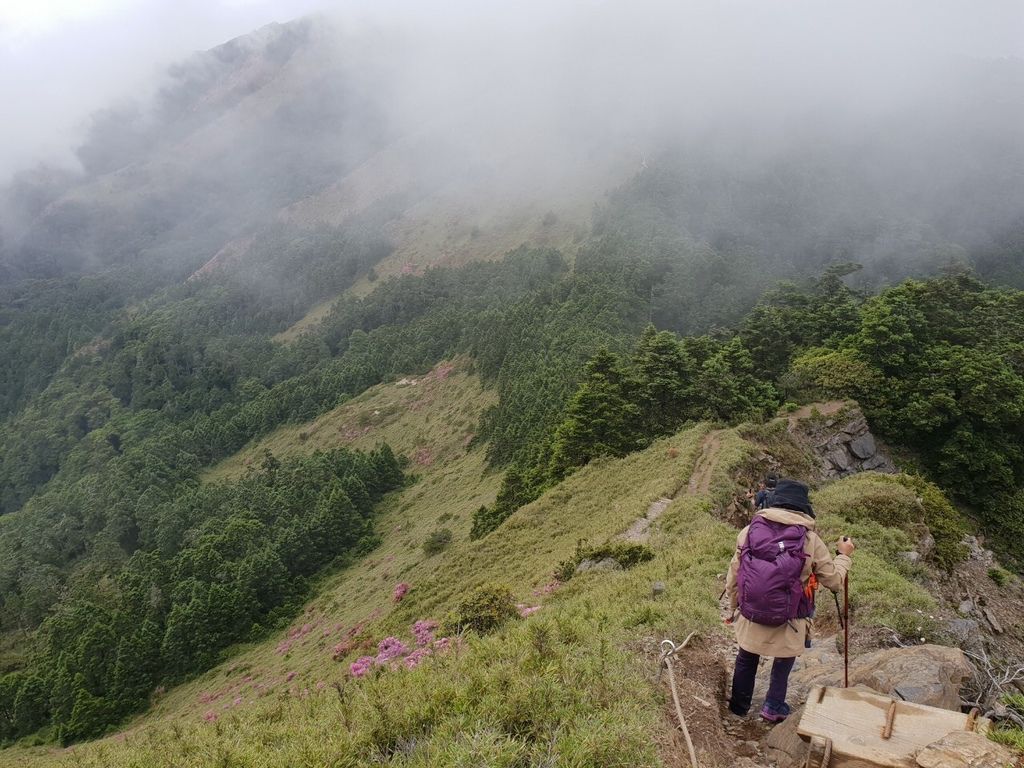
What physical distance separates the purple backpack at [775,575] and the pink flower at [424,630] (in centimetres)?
1396

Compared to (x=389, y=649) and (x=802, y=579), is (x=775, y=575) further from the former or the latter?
(x=389, y=649)

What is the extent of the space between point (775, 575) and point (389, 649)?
55.8 feet

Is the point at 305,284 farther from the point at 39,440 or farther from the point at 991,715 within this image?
the point at 991,715

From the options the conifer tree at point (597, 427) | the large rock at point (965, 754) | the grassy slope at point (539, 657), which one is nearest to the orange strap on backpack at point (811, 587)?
the large rock at point (965, 754)

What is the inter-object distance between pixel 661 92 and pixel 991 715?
190187 millimetres

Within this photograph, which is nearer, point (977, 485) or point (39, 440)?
point (977, 485)

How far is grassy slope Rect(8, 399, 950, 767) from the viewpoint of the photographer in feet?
17.8

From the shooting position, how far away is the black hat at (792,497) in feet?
20.2

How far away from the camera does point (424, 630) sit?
758 inches

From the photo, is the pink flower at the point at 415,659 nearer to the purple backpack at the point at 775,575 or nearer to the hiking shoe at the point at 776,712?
the hiking shoe at the point at 776,712

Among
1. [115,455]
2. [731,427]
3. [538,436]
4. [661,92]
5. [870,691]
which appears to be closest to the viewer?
[870,691]

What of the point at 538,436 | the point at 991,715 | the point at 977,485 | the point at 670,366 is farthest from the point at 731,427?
the point at 991,715

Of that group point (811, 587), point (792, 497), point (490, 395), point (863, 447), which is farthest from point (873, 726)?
point (490, 395)

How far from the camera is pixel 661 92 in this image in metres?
169
